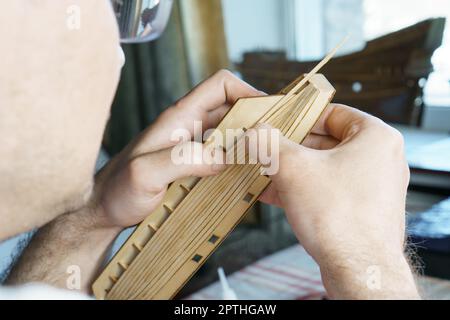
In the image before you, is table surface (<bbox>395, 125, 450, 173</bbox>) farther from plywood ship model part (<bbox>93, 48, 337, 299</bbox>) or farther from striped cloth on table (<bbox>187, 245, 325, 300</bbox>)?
plywood ship model part (<bbox>93, 48, 337, 299</bbox>)

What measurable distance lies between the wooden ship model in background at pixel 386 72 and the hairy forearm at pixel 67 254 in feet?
3.49

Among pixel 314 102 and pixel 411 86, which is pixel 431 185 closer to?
pixel 411 86

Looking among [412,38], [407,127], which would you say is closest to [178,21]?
[412,38]

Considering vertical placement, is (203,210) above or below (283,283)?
above

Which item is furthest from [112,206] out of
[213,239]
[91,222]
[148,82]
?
[148,82]

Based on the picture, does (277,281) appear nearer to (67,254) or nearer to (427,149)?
(67,254)

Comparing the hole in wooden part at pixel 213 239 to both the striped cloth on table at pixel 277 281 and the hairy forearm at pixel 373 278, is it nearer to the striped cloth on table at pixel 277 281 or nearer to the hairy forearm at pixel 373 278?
the hairy forearm at pixel 373 278

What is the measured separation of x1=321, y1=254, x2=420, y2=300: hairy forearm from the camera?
1.43ft

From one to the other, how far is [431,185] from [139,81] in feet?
2.67

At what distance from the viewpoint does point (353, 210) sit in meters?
0.47

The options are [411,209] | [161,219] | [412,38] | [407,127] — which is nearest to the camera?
[161,219]

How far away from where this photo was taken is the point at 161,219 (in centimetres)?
57

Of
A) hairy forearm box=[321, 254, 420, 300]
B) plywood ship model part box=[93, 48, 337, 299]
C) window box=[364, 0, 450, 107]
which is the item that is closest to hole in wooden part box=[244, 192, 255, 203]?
plywood ship model part box=[93, 48, 337, 299]

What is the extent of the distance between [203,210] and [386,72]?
1121mm
